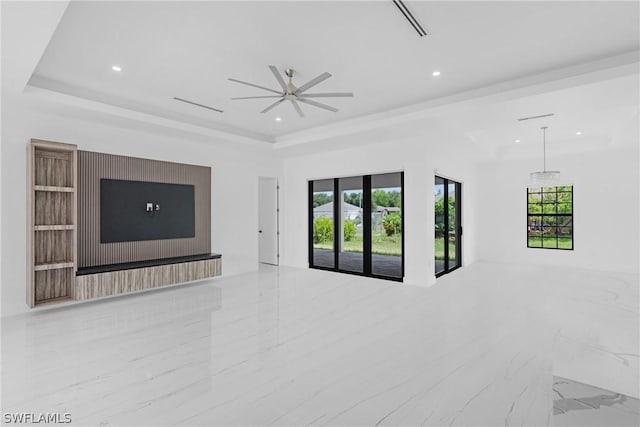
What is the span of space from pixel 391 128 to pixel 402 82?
49.7 inches

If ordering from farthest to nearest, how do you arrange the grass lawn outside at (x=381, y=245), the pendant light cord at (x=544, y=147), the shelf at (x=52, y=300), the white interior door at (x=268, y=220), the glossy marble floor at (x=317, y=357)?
the white interior door at (x=268, y=220), the grass lawn outside at (x=381, y=245), the pendant light cord at (x=544, y=147), the shelf at (x=52, y=300), the glossy marble floor at (x=317, y=357)

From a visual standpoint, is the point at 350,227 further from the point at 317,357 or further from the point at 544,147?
the point at 544,147

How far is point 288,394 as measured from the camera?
7.82 ft

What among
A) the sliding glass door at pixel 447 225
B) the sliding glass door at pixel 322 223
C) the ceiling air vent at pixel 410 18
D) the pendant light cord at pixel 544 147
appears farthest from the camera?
the sliding glass door at pixel 322 223

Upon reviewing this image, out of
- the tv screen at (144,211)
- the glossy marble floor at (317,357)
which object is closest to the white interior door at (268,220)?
the tv screen at (144,211)

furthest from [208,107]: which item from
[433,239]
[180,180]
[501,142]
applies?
[501,142]

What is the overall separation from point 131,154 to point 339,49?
3.99m

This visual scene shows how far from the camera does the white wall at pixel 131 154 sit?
13.9ft

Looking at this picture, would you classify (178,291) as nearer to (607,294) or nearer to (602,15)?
(602,15)

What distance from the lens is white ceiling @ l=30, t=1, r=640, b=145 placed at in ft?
8.68

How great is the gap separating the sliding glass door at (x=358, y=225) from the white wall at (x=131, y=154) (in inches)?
57.3

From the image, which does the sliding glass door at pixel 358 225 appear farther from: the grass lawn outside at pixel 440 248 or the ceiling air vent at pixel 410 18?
the ceiling air vent at pixel 410 18

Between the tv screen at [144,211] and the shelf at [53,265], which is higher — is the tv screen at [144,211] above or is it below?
above

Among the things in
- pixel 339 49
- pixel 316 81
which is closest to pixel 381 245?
pixel 316 81
